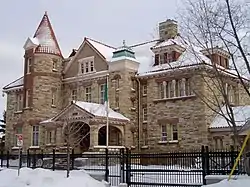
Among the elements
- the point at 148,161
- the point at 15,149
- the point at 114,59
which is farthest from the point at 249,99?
the point at 15,149

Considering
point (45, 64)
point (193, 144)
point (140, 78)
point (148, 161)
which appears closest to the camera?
point (148, 161)

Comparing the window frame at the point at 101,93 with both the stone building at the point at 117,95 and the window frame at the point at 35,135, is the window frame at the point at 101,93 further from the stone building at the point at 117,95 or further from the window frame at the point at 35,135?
the window frame at the point at 35,135

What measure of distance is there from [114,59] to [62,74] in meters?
7.36

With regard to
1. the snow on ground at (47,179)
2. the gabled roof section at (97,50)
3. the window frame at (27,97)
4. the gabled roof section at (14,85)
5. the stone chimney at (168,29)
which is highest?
the stone chimney at (168,29)

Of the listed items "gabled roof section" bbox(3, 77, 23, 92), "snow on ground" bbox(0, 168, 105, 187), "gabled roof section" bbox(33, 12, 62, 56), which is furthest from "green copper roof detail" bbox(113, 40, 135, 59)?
"snow on ground" bbox(0, 168, 105, 187)

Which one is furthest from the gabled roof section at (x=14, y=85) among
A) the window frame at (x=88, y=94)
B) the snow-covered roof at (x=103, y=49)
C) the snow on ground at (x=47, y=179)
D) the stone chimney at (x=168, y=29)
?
the snow on ground at (x=47, y=179)

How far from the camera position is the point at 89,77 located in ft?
131

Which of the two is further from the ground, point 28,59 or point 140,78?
point 28,59

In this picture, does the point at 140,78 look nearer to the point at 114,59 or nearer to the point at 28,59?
the point at 114,59

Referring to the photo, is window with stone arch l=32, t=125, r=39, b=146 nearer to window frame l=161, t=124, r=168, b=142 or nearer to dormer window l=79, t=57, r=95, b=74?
dormer window l=79, t=57, r=95, b=74

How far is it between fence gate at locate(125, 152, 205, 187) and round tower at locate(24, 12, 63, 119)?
23.4m

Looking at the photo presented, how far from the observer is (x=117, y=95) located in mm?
37812

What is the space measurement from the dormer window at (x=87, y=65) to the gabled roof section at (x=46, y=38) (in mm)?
2986

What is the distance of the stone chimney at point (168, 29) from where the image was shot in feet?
133
